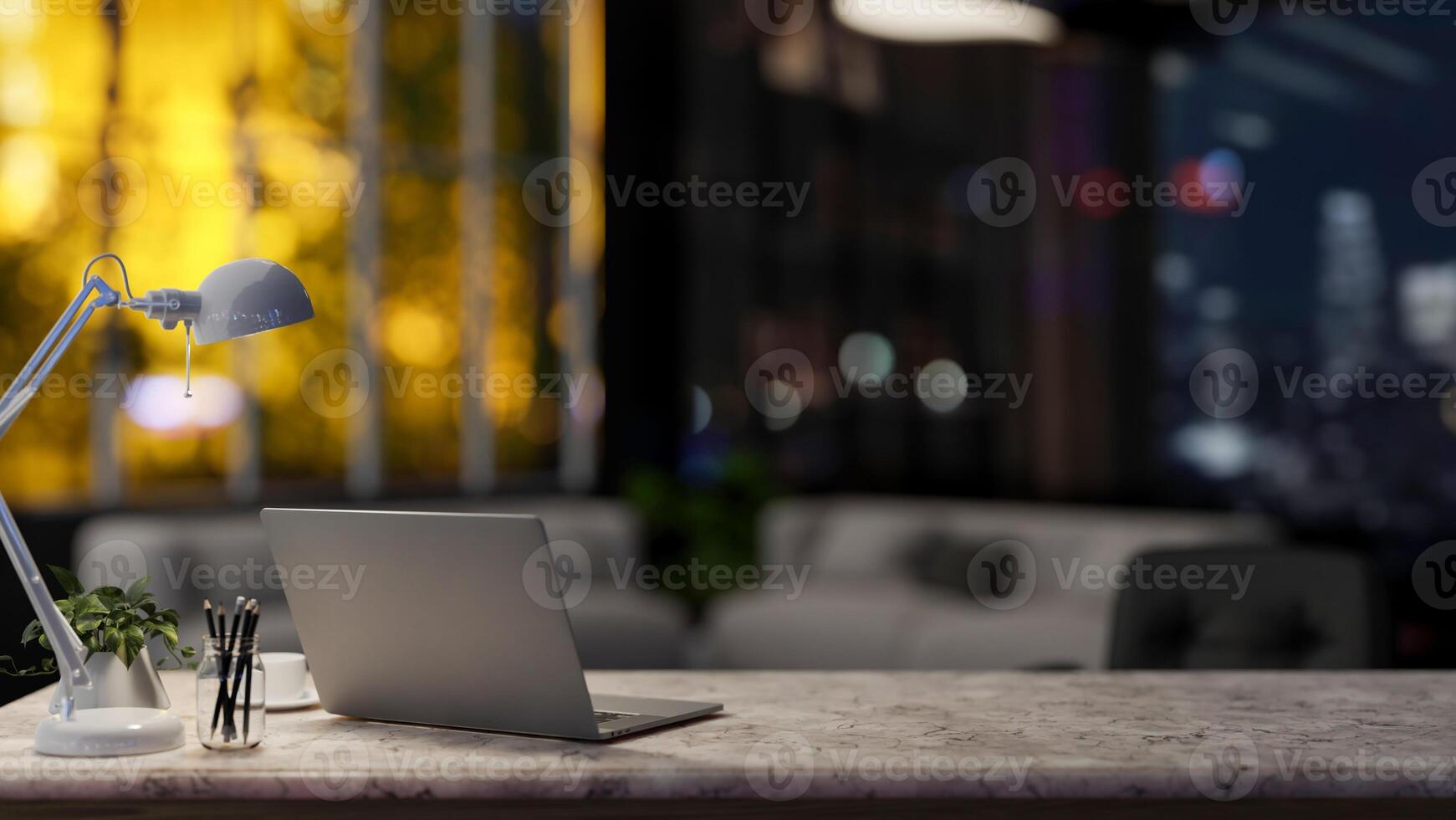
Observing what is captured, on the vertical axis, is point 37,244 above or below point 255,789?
above

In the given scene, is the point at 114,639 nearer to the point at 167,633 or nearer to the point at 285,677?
the point at 167,633

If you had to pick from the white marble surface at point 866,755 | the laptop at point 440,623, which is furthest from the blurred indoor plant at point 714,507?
the laptop at point 440,623

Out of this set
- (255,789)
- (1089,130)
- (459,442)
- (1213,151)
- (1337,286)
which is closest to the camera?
(255,789)

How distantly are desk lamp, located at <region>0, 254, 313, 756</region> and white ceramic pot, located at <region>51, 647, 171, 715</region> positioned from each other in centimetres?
1

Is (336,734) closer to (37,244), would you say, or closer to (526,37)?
(37,244)

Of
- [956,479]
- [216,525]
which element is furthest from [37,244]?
[956,479]

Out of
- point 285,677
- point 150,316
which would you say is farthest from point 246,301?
point 285,677

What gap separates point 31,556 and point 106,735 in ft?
0.77

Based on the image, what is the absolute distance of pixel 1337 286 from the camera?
4.75 metres

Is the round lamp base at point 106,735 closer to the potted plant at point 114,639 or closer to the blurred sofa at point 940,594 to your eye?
the potted plant at point 114,639

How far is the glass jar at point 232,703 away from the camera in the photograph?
4.77 feet

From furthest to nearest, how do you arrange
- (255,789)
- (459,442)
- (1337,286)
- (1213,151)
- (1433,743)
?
(459,442) < (1213,151) < (1337,286) < (1433,743) < (255,789)

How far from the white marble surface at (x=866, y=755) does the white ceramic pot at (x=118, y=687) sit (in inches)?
2.1

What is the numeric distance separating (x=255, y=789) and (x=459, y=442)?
5315 mm
